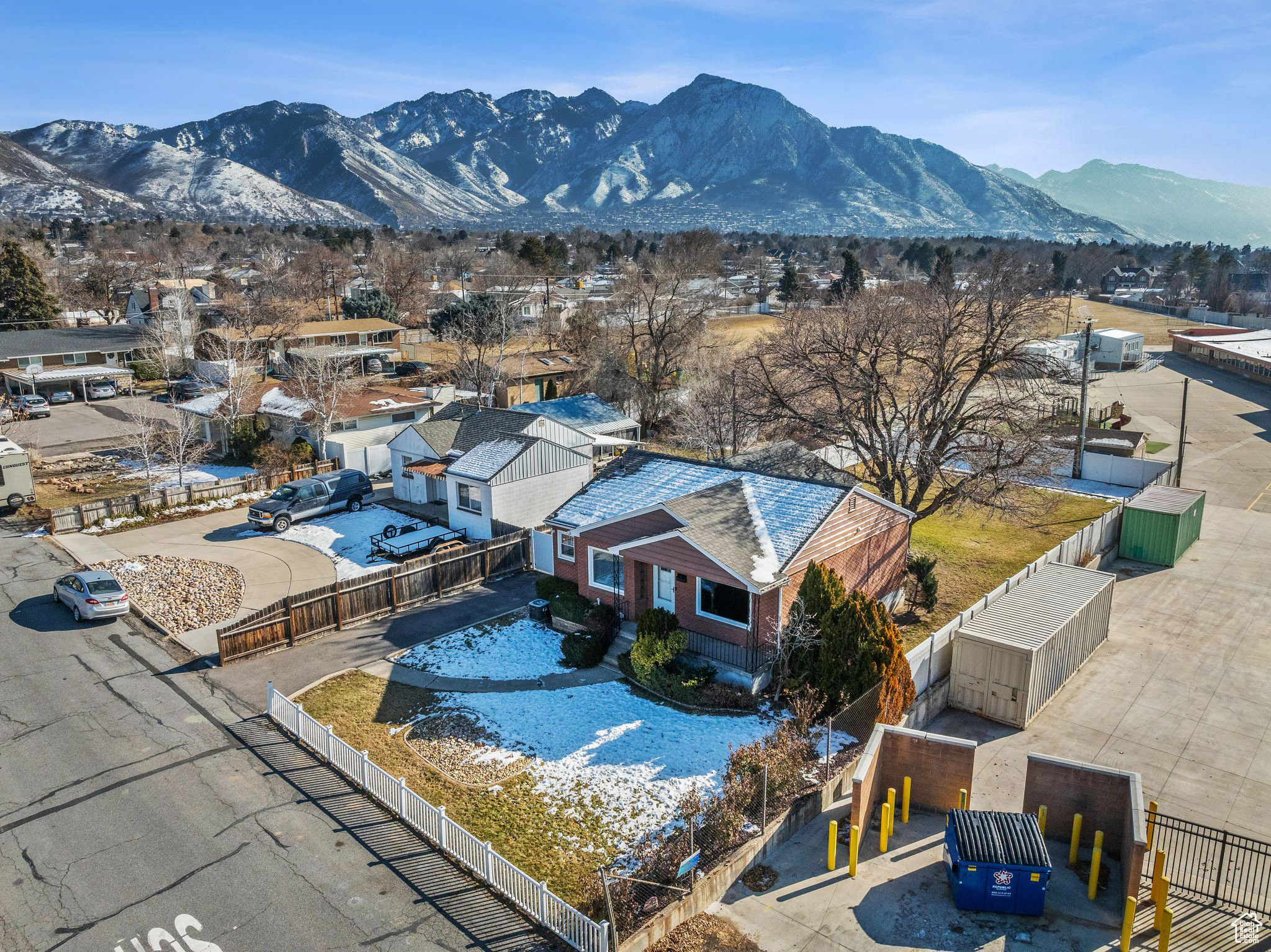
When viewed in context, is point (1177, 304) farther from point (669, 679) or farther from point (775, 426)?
point (669, 679)

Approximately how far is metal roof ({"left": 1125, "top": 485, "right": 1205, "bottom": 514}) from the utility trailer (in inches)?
1022

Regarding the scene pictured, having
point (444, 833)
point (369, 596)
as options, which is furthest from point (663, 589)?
point (444, 833)

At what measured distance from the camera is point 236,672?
885 inches

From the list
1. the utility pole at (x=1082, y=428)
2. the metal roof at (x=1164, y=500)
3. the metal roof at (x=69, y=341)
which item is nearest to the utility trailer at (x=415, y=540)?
the metal roof at (x=1164, y=500)

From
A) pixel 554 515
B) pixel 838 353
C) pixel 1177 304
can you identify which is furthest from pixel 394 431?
pixel 1177 304

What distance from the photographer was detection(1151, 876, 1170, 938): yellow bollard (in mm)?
12703

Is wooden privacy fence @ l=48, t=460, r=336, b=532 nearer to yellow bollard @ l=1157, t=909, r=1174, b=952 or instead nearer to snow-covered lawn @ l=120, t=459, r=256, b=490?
snow-covered lawn @ l=120, t=459, r=256, b=490

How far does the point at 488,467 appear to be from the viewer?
33.2 meters

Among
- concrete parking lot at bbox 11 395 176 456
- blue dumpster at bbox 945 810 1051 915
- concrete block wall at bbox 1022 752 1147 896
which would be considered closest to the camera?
blue dumpster at bbox 945 810 1051 915

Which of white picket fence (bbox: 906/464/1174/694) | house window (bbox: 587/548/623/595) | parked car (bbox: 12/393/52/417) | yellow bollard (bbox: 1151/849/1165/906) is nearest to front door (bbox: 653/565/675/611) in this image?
house window (bbox: 587/548/623/595)

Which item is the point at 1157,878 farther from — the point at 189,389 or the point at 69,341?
the point at 69,341

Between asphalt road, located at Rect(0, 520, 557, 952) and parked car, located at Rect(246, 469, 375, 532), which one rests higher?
parked car, located at Rect(246, 469, 375, 532)

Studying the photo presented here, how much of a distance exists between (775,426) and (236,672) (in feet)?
71.2

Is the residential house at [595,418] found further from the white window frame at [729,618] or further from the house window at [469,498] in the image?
the white window frame at [729,618]
